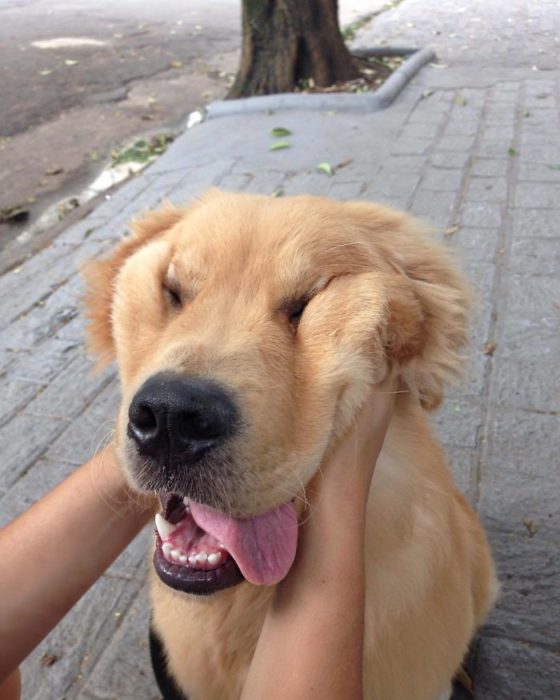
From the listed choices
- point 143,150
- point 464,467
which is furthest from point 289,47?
point 464,467

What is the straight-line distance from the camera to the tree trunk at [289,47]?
7.67m

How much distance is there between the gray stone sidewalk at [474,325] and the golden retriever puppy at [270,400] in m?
0.47

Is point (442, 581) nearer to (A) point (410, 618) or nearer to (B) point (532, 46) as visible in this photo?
(A) point (410, 618)

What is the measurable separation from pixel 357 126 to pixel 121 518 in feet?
18.7

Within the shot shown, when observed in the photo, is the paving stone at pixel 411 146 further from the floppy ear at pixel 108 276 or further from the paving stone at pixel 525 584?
the floppy ear at pixel 108 276

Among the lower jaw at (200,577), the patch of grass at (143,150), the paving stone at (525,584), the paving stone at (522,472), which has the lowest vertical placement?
the patch of grass at (143,150)

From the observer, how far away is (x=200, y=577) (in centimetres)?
148

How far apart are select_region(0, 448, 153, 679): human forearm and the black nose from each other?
1.89ft

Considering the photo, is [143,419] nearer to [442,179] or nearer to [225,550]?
[225,550]

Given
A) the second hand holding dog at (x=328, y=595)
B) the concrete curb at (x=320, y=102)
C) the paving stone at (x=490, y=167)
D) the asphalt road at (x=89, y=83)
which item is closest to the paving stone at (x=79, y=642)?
the second hand holding dog at (x=328, y=595)

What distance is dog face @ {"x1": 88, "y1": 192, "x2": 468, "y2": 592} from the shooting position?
1318 millimetres

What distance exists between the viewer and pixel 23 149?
8.00 metres

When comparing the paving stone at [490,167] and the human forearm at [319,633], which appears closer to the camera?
the human forearm at [319,633]

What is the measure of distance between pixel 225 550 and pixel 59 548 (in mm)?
624
